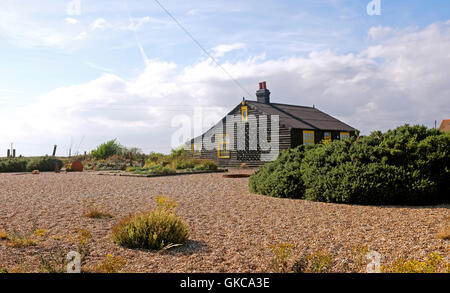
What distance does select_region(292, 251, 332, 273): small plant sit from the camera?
13.3 feet

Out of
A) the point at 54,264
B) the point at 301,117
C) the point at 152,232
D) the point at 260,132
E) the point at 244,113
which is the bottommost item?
the point at 54,264

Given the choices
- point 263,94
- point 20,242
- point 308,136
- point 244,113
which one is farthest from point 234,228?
point 263,94

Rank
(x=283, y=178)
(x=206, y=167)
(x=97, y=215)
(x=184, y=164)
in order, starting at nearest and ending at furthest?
(x=97, y=215) → (x=283, y=178) → (x=206, y=167) → (x=184, y=164)

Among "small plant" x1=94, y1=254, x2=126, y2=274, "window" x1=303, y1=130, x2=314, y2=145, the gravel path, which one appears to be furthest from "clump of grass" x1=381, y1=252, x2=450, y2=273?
"window" x1=303, y1=130, x2=314, y2=145

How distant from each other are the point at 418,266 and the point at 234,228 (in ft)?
10.0

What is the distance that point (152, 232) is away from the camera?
528 centimetres

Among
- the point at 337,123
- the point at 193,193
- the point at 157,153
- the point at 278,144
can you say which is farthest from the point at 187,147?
the point at 193,193

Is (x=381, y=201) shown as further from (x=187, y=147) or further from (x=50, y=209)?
(x=187, y=147)

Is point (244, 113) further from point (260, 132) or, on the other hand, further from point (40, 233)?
point (40, 233)

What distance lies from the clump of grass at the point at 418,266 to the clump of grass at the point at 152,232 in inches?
113

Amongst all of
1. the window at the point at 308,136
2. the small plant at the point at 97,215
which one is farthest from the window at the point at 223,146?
the small plant at the point at 97,215

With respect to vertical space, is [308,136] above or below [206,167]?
above

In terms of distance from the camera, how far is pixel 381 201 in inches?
333
